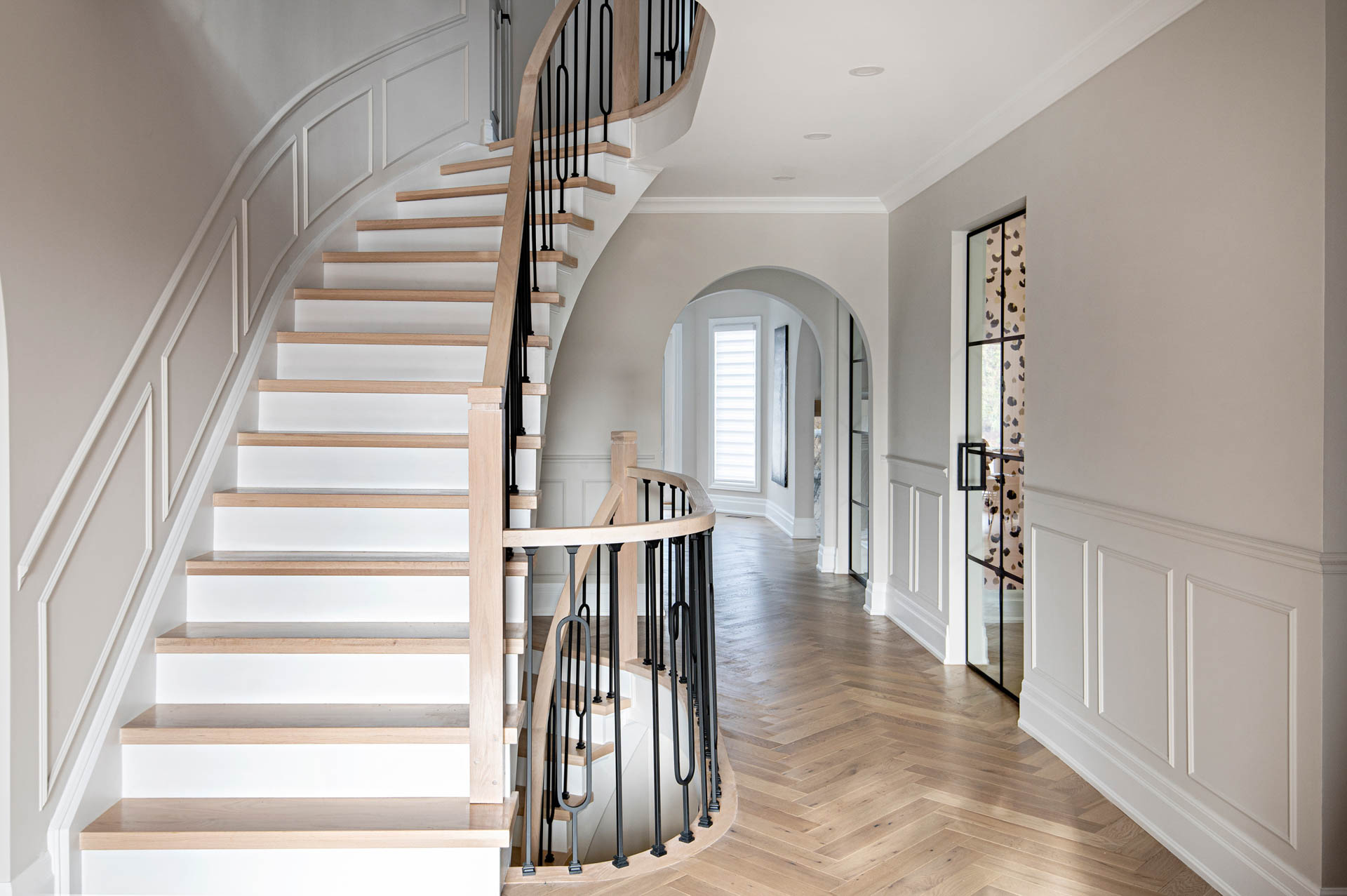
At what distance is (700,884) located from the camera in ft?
8.26

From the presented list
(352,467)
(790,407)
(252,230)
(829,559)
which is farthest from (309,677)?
(790,407)

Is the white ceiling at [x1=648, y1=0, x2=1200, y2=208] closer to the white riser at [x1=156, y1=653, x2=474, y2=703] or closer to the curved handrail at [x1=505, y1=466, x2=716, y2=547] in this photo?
the curved handrail at [x1=505, y1=466, x2=716, y2=547]

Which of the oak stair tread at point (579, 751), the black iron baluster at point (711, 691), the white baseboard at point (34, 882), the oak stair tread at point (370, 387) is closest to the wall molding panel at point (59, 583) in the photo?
the white baseboard at point (34, 882)

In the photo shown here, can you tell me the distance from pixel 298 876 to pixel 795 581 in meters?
4.80

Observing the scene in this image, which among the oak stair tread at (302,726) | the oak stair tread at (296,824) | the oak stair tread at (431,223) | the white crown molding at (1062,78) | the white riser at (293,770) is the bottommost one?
the oak stair tread at (296,824)

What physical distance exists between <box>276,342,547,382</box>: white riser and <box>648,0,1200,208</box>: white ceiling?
1439 millimetres

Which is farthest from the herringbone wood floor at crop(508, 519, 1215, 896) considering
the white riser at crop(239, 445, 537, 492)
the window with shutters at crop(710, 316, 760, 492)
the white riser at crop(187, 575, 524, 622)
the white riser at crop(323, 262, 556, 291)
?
the window with shutters at crop(710, 316, 760, 492)

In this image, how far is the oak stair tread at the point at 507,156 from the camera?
14.6 ft

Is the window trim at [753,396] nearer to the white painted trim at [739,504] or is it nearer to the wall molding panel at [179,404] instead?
the white painted trim at [739,504]

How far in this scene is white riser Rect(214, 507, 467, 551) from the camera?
321cm

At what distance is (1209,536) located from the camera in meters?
2.56

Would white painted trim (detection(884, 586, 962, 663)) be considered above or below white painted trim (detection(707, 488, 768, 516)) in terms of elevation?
below

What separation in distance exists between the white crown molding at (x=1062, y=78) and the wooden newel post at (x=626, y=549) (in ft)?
7.03

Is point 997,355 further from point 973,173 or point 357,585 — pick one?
point 357,585
